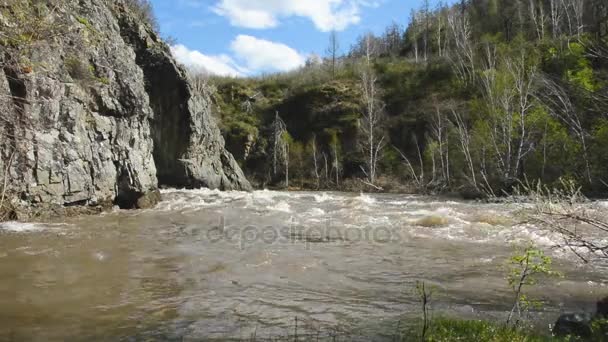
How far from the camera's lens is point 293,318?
22.8ft

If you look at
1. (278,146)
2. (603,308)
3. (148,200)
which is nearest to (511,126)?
(148,200)

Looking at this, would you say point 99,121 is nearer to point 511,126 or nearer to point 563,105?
point 563,105

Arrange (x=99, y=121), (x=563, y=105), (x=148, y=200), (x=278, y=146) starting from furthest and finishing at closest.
→ (x=278, y=146)
(x=148, y=200)
(x=99, y=121)
(x=563, y=105)

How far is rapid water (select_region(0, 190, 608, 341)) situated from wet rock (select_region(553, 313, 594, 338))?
41 cm

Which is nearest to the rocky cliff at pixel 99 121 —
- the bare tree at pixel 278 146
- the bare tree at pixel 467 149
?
the bare tree at pixel 467 149

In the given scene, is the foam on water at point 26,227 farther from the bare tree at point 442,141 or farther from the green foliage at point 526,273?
the bare tree at point 442,141

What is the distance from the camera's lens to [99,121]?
21984 mm

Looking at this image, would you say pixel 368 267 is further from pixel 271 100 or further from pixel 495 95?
pixel 271 100

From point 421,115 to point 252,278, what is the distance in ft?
169

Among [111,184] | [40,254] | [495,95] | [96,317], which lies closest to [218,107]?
[495,95]

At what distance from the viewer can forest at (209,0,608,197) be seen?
107 ft

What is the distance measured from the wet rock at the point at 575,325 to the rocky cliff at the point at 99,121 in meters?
7.38

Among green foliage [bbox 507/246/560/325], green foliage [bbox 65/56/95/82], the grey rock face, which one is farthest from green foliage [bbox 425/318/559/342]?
the grey rock face

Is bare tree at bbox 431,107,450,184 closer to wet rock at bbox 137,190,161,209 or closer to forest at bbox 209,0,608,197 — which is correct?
forest at bbox 209,0,608,197
